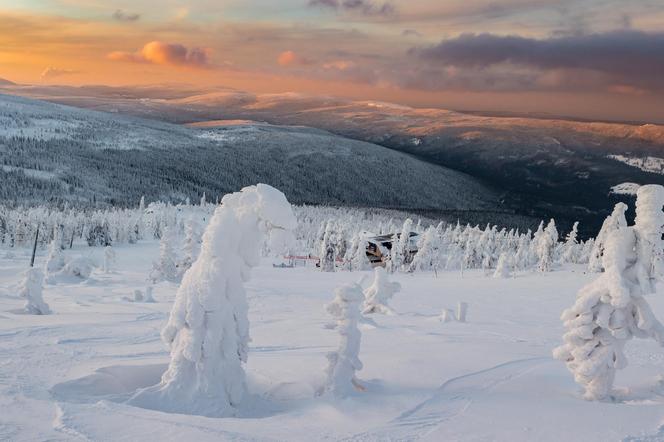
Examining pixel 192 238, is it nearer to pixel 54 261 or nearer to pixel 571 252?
pixel 54 261

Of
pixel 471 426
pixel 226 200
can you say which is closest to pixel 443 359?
pixel 471 426

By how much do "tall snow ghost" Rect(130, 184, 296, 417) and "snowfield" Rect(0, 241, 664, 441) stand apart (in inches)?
28.6

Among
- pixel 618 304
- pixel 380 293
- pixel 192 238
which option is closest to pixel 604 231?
pixel 380 293

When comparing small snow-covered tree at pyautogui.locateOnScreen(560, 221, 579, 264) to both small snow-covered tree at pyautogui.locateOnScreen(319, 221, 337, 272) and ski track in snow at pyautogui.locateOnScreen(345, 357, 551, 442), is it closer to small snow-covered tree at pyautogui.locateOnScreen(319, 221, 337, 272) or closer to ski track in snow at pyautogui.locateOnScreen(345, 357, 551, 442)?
small snow-covered tree at pyautogui.locateOnScreen(319, 221, 337, 272)

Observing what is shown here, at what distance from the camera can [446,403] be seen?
39.5 ft

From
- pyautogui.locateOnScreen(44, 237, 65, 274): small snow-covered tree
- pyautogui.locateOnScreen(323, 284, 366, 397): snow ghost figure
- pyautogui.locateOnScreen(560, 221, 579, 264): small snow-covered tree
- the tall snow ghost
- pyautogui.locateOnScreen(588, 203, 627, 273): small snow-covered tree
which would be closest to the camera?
the tall snow ghost

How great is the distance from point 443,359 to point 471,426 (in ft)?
14.0

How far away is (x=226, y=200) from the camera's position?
1257 centimetres

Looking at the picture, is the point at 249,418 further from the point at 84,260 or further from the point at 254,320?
the point at 84,260

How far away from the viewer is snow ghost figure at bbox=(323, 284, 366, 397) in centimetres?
1245

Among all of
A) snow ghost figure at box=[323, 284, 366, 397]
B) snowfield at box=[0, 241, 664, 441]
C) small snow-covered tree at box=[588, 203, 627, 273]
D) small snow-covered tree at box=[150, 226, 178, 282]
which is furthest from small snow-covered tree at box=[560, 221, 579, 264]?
snow ghost figure at box=[323, 284, 366, 397]

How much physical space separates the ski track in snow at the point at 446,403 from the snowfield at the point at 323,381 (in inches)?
1.4

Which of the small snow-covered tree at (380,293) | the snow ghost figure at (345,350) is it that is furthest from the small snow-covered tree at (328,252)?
the snow ghost figure at (345,350)

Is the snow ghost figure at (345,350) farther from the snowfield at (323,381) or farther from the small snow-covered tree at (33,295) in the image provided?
the small snow-covered tree at (33,295)
